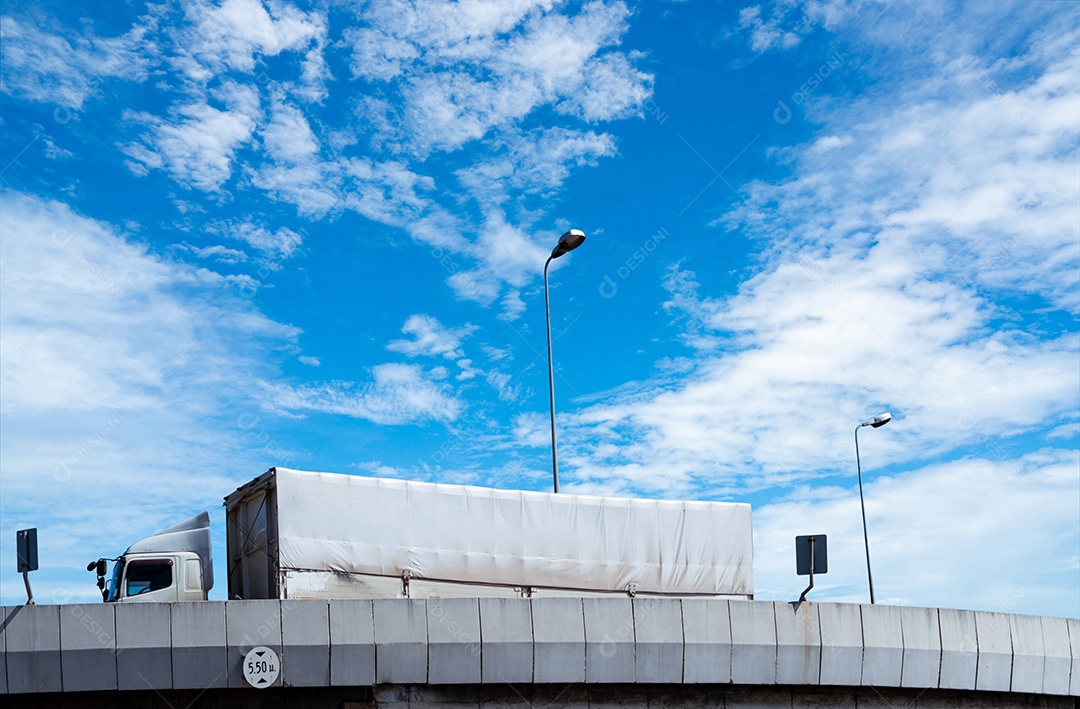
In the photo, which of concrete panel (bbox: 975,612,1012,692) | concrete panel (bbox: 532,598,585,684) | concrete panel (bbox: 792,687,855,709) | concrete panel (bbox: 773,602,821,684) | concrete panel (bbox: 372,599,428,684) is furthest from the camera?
concrete panel (bbox: 975,612,1012,692)

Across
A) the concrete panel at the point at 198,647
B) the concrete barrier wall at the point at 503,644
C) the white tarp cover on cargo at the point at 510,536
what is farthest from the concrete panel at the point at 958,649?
the concrete panel at the point at 198,647

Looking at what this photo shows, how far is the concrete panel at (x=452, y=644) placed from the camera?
44.3 feet

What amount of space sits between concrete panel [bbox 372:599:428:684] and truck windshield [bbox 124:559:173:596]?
Result: 4747mm

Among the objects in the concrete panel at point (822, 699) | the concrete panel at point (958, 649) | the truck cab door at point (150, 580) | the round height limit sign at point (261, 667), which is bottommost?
the concrete panel at point (822, 699)

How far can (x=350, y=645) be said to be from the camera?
13312 millimetres

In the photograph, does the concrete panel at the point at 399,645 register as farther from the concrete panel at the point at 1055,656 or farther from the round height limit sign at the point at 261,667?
the concrete panel at the point at 1055,656

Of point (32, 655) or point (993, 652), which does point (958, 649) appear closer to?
point (993, 652)

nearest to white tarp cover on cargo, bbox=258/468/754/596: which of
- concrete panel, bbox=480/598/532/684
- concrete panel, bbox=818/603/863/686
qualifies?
concrete panel, bbox=480/598/532/684

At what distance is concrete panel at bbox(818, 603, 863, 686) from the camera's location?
14.8 m

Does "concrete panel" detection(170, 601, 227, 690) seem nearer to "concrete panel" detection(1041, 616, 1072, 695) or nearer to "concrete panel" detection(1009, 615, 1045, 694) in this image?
"concrete panel" detection(1009, 615, 1045, 694)

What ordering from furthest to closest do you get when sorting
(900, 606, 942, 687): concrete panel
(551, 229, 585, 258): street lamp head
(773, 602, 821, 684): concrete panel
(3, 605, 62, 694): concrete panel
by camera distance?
(551, 229, 585, 258): street lamp head → (900, 606, 942, 687): concrete panel → (773, 602, 821, 684): concrete panel → (3, 605, 62, 694): concrete panel

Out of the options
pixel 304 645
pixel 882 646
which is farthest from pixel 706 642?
pixel 304 645

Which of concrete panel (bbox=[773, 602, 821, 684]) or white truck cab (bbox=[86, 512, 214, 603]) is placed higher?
white truck cab (bbox=[86, 512, 214, 603])

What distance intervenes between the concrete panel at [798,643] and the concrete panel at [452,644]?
4.19 m
